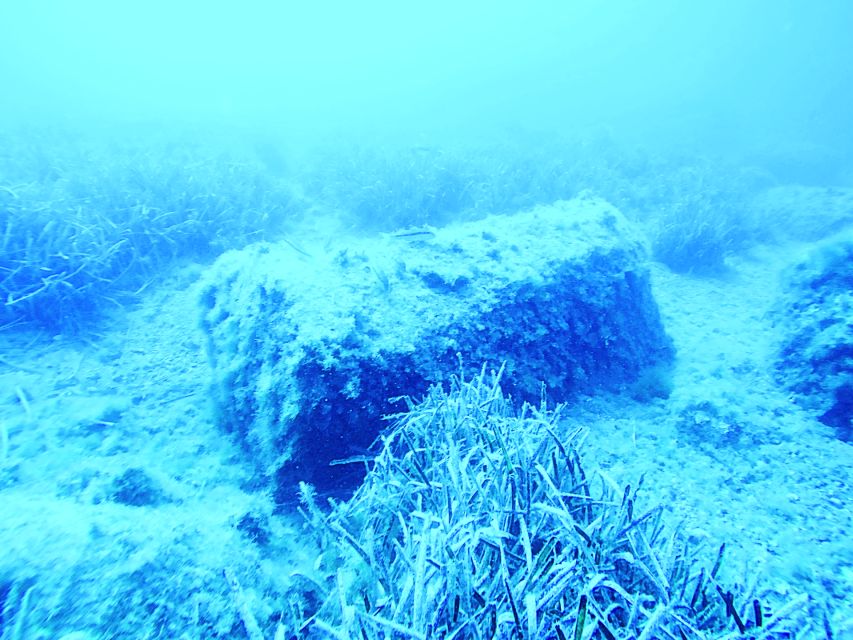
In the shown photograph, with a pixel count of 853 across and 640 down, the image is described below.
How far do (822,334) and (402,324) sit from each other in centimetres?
434

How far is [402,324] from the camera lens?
9.36 feet

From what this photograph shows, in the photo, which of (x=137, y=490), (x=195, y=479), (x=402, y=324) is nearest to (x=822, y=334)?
(x=402, y=324)

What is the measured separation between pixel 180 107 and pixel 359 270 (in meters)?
29.3

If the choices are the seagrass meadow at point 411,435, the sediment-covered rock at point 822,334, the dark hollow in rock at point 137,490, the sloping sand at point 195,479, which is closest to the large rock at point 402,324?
the seagrass meadow at point 411,435

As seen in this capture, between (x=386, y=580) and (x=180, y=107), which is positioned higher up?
(x=180, y=107)

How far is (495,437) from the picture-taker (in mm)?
2188

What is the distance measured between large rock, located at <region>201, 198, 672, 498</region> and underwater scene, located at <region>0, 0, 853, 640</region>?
0.03 m

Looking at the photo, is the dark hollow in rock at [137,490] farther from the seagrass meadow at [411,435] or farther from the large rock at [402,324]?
the large rock at [402,324]

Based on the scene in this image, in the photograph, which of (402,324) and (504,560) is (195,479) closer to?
(402,324)

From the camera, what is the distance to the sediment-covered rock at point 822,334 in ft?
11.9

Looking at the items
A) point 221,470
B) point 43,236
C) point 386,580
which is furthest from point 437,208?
point 386,580

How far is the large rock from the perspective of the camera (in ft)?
8.79

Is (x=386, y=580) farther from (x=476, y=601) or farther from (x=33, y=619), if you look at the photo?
(x=33, y=619)

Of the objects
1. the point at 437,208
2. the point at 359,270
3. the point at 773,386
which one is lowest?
the point at 773,386
